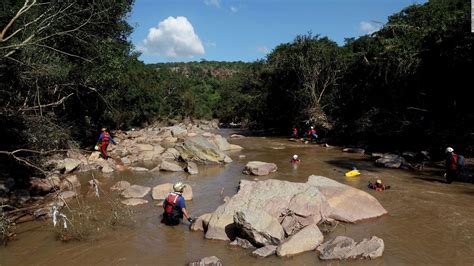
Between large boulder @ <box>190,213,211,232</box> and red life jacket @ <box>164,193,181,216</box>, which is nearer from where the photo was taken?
large boulder @ <box>190,213,211,232</box>

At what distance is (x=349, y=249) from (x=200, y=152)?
13.5 metres

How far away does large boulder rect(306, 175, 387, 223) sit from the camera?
10453mm

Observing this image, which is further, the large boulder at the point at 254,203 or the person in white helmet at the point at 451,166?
the person in white helmet at the point at 451,166

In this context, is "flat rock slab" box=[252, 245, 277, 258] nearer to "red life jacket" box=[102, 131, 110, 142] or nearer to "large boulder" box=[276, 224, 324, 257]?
"large boulder" box=[276, 224, 324, 257]

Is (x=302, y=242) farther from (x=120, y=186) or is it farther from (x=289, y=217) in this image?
(x=120, y=186)

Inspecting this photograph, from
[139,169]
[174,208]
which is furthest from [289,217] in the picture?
[139,169]

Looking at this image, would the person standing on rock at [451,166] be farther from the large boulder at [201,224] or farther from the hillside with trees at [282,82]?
the large boulder at [201,224]

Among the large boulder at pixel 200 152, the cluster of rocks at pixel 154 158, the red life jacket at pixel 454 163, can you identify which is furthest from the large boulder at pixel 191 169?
the red life jacket at pixel 454 163

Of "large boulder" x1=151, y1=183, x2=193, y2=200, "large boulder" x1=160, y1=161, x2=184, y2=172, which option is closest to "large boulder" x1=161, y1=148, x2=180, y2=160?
"large boulder" x1=160, y1=161, x2=184, y2=172

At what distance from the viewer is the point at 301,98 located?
36.0m

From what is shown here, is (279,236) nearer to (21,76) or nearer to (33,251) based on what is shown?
(33,251)

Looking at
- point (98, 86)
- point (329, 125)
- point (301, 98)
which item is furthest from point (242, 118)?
point (98, 86)

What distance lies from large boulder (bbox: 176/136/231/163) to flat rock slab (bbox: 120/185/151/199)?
6545mm

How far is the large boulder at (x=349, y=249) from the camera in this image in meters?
8.04
